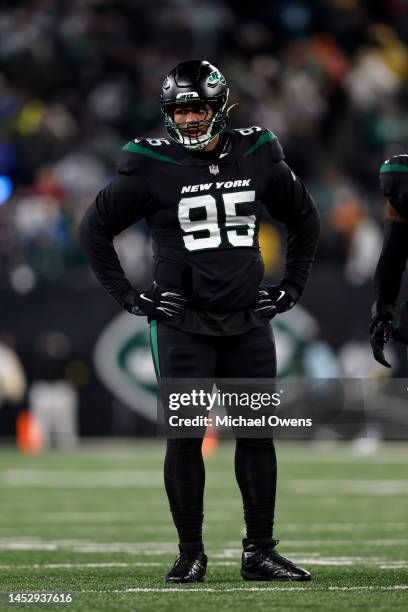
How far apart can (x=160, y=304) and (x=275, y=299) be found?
46 cm

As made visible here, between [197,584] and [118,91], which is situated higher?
[118,91]

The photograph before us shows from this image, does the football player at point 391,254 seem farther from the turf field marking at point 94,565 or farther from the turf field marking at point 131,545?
the turf field marking at point 131,545

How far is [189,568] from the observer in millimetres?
5406

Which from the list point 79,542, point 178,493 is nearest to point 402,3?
point 79,542

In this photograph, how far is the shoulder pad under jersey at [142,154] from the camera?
549cm

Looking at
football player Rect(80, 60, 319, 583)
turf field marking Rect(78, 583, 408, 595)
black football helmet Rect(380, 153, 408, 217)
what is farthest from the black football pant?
black football helmet Rect(380, 153, 408, 217)

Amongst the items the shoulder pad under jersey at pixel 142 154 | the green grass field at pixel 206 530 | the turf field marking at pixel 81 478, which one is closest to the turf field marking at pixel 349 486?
the green grass field at pixel 206 530

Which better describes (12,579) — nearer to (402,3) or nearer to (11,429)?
(11,429)

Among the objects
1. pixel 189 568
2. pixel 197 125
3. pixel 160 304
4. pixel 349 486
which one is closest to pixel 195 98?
pixel 197 125

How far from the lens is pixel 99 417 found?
15680 mm

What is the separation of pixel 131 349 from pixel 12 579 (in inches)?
385

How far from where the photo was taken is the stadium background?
15.2 meters

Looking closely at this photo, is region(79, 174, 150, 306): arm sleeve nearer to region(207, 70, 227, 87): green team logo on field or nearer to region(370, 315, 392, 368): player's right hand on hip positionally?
region(207, 70, 227, 87): green team logo on field

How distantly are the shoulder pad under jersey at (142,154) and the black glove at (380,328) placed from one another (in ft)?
3.04
